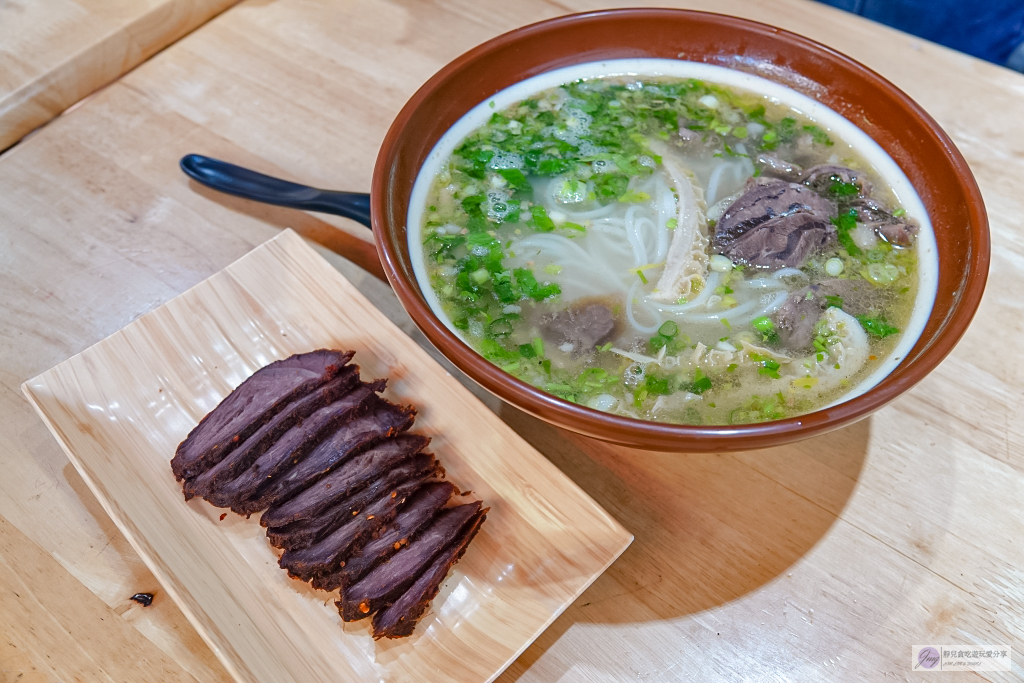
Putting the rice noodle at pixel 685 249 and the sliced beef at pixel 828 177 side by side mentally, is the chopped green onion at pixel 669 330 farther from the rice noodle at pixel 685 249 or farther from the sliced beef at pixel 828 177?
the sliced beef at pixel 828 177

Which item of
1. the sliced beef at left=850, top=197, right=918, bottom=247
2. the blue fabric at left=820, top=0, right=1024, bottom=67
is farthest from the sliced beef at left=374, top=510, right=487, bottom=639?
the blue fabric at left=820, top=0, right=1024, bottom=67

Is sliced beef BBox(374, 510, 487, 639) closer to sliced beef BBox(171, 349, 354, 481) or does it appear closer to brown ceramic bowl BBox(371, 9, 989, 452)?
brown ceramic bowl BBox(371, 9, 989, 452)

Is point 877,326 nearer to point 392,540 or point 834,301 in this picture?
point 834,301

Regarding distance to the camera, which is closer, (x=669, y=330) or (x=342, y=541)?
(x=342, y=541)

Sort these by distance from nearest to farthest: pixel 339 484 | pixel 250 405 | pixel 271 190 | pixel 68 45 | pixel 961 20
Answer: pixel 339 484 < pixel 250 405 < pixel 271 190 < pixel 68 45 < pixel 961 20

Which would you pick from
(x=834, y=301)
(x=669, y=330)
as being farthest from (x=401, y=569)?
(x=834, y=301)

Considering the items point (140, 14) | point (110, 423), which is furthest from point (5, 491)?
point (140, 14)
